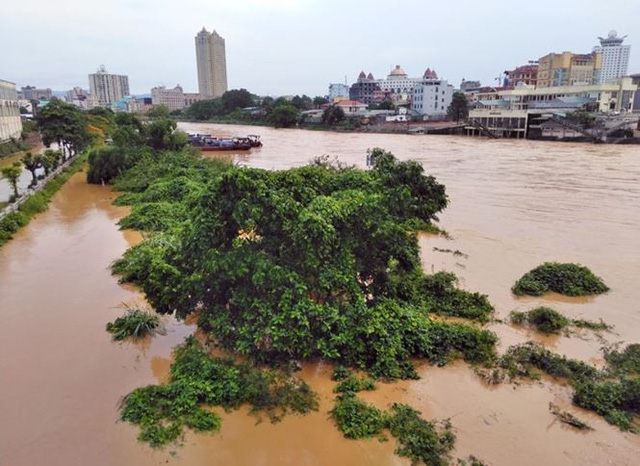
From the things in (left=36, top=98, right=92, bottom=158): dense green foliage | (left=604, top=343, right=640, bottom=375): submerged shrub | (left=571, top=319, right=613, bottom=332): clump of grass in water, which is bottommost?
(left=571, top=319, right=613, bottom=332): clump of grass in water

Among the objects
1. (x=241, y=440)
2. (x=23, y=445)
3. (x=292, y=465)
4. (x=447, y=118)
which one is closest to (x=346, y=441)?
(x=292, y=465)

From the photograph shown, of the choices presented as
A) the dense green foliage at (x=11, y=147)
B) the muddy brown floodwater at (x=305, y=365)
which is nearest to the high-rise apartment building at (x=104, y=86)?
the dense green foliage at (x=11, y=147)

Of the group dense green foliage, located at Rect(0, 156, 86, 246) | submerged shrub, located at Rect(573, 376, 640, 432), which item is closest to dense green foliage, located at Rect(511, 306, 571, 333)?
submerged shrub, located at Rect(573, 376, 640, 432)

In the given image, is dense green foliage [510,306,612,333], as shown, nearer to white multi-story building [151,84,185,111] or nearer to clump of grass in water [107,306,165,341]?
clump of grass in water [107,306,165,341]

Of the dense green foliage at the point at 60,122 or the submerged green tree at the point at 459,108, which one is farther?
the submerged green tree at the point at 459,108

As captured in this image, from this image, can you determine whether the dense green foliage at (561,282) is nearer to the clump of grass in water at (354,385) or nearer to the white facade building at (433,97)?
the clump of grass in water at (354,385)

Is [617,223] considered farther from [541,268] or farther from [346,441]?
[346,441]

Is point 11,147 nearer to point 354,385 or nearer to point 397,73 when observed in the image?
point 354,385
